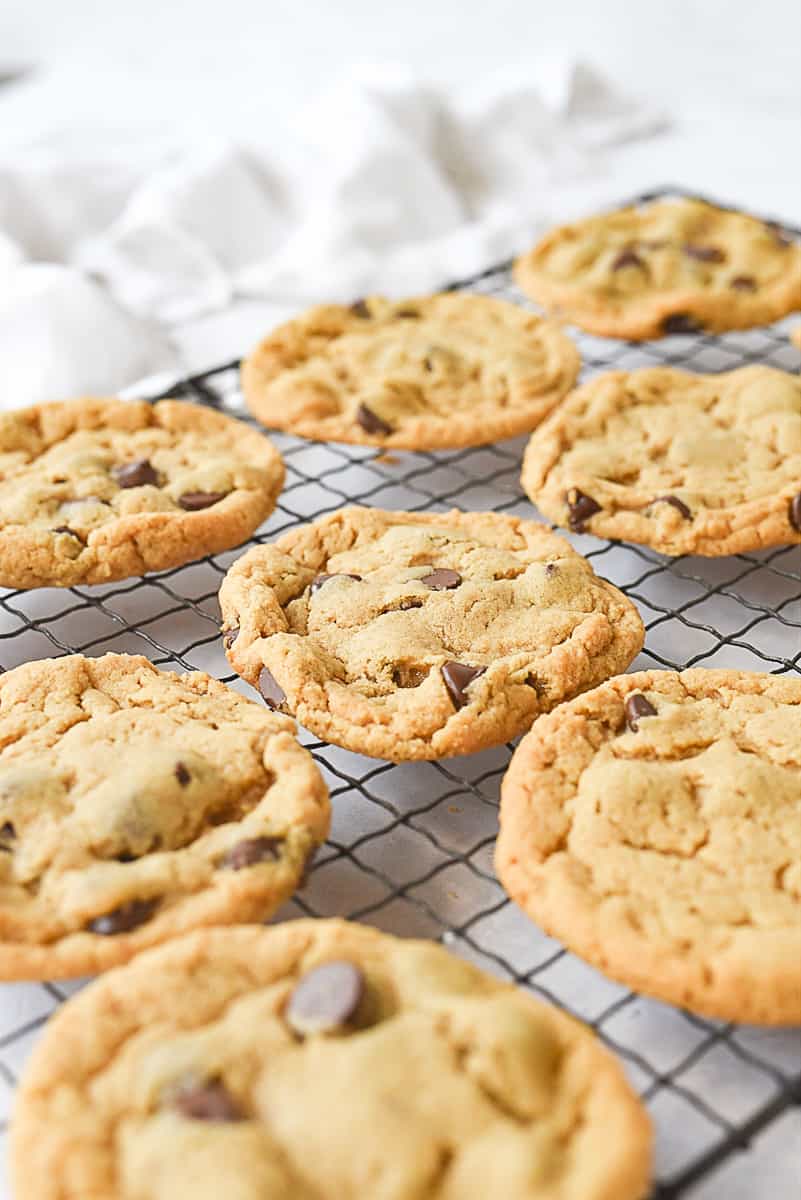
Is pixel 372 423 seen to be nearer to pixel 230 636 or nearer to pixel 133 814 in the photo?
pixel 230 636

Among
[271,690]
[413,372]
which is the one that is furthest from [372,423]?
[271,690]

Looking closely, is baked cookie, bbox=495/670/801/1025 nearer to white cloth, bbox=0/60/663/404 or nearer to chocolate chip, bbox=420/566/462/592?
chocolate chip, bbox=420/566/462/592

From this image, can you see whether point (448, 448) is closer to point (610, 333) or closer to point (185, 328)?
point (610, 333)

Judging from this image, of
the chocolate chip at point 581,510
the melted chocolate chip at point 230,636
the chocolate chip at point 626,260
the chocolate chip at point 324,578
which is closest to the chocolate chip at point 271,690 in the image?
the melted chocolate chip at point 230,636

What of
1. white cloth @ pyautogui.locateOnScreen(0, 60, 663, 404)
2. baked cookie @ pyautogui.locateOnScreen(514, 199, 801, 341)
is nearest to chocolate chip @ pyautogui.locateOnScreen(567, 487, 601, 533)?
baked cookie @ pyautogui.locateOnScreen(514, 199, 801, 341)

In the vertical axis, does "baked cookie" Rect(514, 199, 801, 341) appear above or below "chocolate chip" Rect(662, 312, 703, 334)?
above

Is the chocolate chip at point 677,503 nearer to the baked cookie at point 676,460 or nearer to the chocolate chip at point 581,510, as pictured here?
the baked cookie at point 676,460

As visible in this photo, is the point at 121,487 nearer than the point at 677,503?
No
